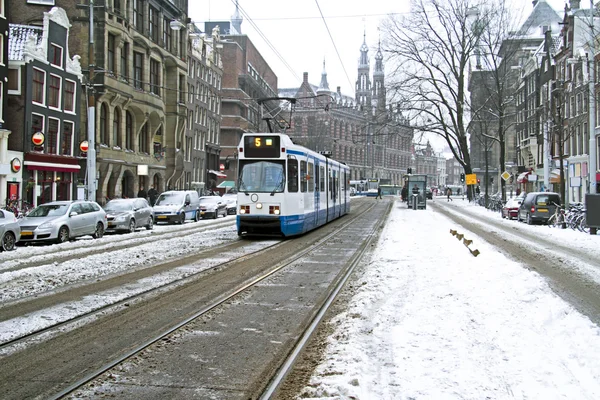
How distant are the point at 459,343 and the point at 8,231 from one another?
1490 centimetres

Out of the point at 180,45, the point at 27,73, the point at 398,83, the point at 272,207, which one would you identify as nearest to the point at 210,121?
the point at 180,45

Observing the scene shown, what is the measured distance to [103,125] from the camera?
132 ft

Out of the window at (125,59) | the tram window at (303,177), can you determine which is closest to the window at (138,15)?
the window at (125,59)

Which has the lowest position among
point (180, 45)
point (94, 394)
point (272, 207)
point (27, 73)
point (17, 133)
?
point (94, 394)

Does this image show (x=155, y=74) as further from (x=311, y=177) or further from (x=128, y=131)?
(x=311, y=177)

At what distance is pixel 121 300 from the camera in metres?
9.01

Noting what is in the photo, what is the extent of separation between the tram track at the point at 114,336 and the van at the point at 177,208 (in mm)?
19033

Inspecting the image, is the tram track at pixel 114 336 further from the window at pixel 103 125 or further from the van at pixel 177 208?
the window at pixel 103 125

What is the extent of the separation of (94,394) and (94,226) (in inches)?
710

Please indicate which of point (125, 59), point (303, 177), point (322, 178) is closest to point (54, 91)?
point (125, 59)

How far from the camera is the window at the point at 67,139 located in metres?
35.4

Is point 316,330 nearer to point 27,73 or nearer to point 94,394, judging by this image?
point 94,394

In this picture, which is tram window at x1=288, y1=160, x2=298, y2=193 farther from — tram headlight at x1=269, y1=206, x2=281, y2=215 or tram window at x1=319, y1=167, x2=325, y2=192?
tram window at x1=319, y1=167, x2=325, y2=192

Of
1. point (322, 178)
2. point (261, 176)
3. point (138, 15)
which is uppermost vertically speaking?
point (138, 15)
